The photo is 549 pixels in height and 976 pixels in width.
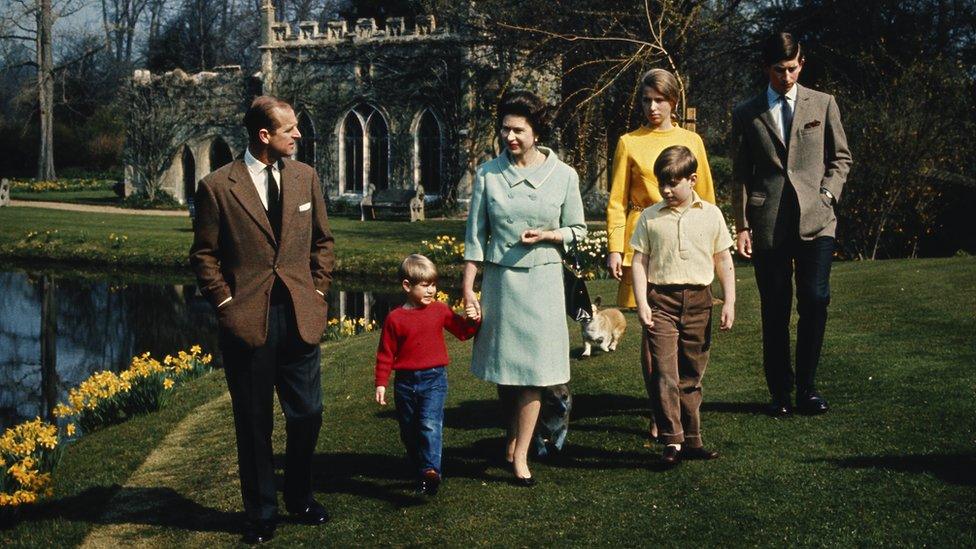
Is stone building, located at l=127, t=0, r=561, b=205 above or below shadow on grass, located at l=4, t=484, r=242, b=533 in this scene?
above

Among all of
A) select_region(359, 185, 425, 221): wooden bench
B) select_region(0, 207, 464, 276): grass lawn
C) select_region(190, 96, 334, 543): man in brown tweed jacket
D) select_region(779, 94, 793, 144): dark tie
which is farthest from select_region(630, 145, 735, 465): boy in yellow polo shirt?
select_region(359, 185, 425, 221): wooden bench

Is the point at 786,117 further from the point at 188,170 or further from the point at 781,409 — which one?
the point at 188,170

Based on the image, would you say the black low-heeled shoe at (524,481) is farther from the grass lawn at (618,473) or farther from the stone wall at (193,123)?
the stone wall at (193,123)

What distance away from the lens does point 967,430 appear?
594 cm

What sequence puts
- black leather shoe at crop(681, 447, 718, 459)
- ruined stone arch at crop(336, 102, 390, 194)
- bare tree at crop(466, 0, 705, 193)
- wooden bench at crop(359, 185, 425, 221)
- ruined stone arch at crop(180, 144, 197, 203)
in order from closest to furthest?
black leather shoe at crop(681, 447, 718, 459) → bare tree at crop(466, 0, 705, 193) → wooden bench at crop(359, 185, 425, 221) → ruined stone arch at crop(336, 102, 390, 194) → ruined stone arch at crop(180, 144, 197, 203)

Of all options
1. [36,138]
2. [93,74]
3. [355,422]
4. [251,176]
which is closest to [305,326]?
[251,176]

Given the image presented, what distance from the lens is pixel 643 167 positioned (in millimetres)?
6027

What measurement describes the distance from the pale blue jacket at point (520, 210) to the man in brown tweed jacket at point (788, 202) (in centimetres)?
136

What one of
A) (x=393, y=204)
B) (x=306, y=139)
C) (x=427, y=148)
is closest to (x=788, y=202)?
(x=393, y=204)

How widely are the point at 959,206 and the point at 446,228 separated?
40.7 ft

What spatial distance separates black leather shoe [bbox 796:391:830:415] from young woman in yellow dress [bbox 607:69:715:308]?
1425 mm

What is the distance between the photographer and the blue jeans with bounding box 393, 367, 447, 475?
17.9 feet

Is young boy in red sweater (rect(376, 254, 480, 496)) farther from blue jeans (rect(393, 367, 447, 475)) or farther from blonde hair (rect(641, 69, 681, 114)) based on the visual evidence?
blonde hair (rect(641, 69, 681, 114))

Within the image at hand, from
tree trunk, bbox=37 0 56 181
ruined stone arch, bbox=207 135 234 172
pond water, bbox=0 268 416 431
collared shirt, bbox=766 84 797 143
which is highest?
tree trunk, bbox=37 0 56 181
